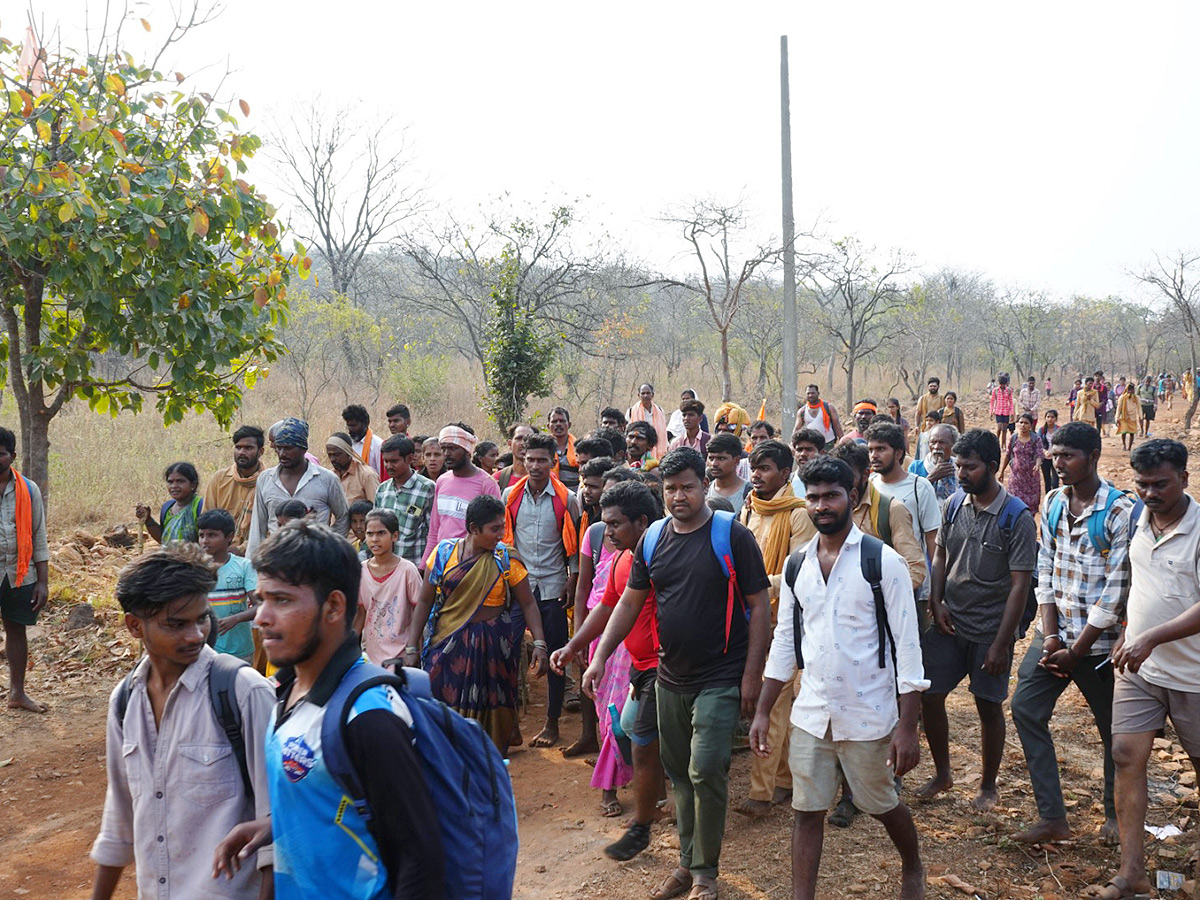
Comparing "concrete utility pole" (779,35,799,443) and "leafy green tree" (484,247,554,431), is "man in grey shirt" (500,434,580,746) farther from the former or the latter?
"leafy green tree" (484,247,554,431)

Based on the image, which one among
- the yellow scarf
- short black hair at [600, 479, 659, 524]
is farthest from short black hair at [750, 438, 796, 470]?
short black hair at [600, 479, 659, 524]

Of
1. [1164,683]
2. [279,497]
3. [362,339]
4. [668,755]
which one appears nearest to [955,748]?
[1164,683]

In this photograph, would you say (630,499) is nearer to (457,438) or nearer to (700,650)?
(700,650)

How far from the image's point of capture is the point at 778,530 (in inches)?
190

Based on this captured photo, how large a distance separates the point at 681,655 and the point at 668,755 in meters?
0.48

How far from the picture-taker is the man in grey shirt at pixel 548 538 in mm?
6047

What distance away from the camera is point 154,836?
2.38 m

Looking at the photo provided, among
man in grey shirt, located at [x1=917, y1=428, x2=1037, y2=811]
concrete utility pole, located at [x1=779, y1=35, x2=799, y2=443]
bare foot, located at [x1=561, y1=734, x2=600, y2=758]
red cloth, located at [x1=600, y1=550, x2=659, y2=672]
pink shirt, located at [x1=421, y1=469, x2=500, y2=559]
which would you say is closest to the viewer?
red cloth, located at [x1=600, y1=550, x2=659, y2=672]

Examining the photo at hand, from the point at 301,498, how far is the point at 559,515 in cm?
157

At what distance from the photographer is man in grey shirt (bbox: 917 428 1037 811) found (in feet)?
14.9

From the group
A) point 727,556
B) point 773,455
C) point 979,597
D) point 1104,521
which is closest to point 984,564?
point 979,597

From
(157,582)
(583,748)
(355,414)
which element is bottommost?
(583,748)

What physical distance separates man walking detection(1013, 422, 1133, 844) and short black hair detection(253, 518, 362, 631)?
10.7 feet

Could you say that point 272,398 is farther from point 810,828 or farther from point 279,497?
point 810,828
